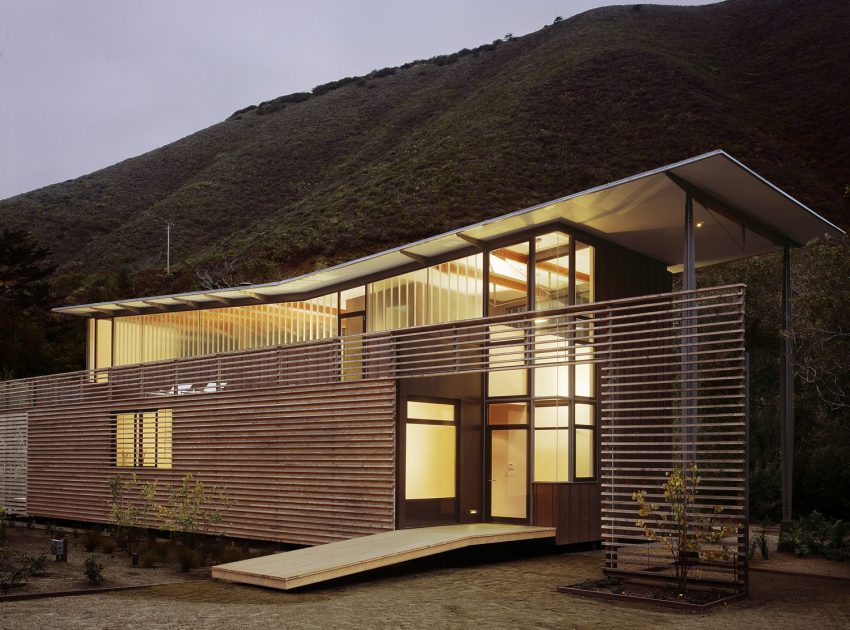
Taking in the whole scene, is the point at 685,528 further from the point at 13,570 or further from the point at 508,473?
the point at 13,570

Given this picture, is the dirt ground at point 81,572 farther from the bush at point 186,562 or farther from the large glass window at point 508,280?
the large glass window at point 508,280

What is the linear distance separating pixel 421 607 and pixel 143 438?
9591 mm

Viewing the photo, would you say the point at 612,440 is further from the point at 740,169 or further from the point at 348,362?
the point at 348,362

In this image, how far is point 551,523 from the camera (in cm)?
1261

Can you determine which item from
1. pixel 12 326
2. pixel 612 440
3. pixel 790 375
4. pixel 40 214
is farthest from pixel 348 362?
pixel 40 214

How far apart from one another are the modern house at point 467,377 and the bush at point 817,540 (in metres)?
A: 1.21

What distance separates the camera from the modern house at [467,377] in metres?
11.7

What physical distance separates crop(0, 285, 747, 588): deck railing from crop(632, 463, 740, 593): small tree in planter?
0.39 feet

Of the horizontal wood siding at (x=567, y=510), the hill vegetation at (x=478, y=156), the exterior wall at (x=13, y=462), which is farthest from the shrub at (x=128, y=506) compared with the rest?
the hill vegetation at (x=478, y=156)

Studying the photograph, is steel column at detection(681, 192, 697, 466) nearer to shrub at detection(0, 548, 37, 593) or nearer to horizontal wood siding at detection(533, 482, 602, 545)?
horizontal wood siding at detection(533, 482, 602, 545)

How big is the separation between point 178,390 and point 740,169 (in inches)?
402

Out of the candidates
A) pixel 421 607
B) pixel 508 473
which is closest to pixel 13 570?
pixel 421 607

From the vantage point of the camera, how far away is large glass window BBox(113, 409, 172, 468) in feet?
52.4

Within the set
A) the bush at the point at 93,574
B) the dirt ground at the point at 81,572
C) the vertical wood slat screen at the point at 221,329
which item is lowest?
the dirt ground at the point at 81,572
